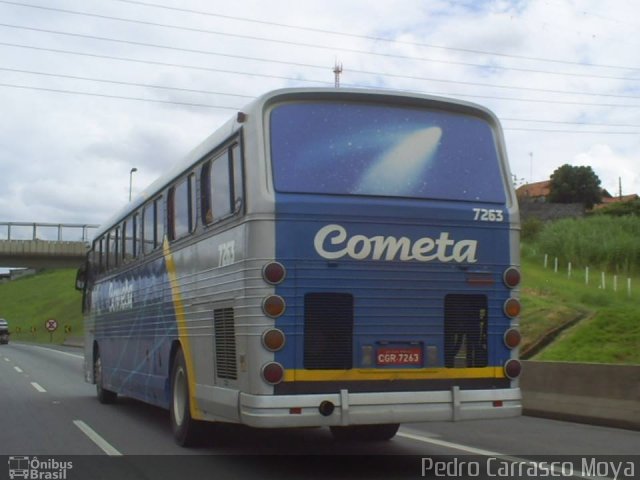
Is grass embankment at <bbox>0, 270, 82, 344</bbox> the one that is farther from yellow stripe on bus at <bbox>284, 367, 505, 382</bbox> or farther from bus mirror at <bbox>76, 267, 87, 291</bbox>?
yellow stripe on bus at <bbox>284, 367, 505, 382</bbox>

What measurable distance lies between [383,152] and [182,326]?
3.42 m

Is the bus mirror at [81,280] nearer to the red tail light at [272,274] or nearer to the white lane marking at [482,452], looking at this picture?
the white lane marking at [482,452]

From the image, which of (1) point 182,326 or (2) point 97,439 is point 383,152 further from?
(2) point 97,439

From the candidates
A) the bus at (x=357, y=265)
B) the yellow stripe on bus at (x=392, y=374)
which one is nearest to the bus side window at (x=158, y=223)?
the bus at (x=357, y=265)

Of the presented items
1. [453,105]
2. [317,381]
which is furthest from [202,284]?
[453,105]

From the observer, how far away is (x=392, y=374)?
8750 millimetres

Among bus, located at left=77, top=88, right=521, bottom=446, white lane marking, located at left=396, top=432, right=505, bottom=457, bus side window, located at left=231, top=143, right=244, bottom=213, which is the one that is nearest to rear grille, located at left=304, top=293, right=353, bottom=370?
bus, located at left=77, top=88, right=521, bottom=446

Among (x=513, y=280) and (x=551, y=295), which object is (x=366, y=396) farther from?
(x=551, y=295)

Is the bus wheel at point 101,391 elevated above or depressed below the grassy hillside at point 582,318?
below

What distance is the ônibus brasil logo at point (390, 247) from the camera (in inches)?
344

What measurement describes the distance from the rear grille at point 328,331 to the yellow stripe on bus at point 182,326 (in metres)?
2.06

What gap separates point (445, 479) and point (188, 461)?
285 cm

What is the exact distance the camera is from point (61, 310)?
10100cm

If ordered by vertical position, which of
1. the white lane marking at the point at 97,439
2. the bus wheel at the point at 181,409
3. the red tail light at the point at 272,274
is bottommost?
the white lane marking at the point at 97,439
